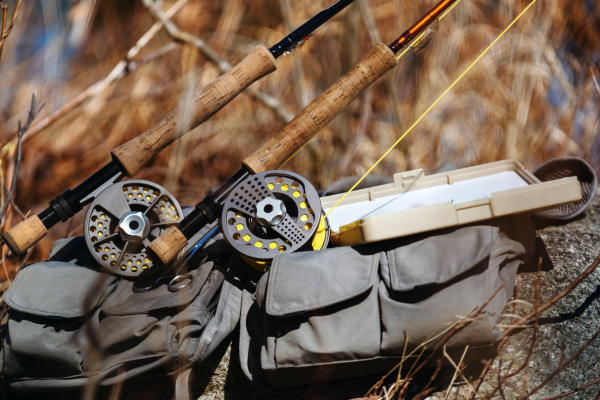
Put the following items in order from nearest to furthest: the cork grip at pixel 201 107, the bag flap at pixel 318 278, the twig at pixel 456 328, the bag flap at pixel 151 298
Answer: the twig at pixel 456 328, the bag flap at pixel 318 278, the bag flap at pixel 151 298, the cork grip at pixel 201 107

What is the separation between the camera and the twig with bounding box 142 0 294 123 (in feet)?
8.80

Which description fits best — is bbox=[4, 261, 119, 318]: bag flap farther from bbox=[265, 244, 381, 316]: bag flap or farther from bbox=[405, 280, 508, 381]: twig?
bbox=[405, 280, 508, 381]: twig

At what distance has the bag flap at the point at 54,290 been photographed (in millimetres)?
1356

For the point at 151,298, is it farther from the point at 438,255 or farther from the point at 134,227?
the point at 438,255

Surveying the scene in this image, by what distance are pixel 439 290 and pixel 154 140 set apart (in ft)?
3.66

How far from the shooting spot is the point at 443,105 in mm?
2867

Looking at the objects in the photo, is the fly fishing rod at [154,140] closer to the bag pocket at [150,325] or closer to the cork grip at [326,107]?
the cork grip at [326,107]

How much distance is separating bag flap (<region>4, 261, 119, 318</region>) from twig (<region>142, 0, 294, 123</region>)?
63.9 inches

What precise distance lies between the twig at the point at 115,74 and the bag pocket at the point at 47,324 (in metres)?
1.43

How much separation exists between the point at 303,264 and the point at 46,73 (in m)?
2.22

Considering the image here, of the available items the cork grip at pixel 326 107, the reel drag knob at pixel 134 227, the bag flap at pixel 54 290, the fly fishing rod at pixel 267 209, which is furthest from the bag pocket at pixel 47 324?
the cork grip at pixel 326 107

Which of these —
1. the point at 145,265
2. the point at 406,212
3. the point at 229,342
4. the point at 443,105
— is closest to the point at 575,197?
the point at 406,212

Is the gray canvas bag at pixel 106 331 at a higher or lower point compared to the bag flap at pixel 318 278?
higher

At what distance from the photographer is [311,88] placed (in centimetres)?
300
